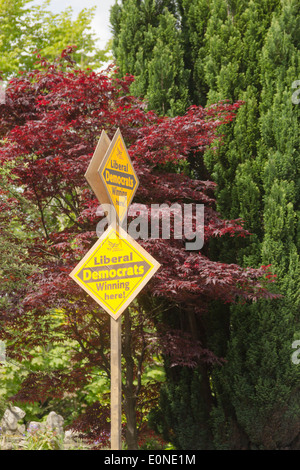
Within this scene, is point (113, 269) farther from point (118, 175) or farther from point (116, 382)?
point (116, 382)

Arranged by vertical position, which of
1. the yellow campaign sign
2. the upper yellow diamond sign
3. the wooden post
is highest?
the upper yellow diamond sign

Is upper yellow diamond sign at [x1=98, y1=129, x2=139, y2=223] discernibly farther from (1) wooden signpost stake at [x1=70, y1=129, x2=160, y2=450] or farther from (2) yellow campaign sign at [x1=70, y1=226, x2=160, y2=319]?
(2) yellow campaign sign at [x1=70, y1=226, x2=160, y2=319]

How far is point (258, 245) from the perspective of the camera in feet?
21.7

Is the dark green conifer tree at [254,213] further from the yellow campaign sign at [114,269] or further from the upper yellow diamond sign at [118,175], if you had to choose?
the yellow campaign sign at [114,269]

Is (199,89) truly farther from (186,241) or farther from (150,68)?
(186,241)

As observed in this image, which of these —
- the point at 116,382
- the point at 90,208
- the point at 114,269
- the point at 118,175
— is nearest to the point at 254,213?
the point at 90,208

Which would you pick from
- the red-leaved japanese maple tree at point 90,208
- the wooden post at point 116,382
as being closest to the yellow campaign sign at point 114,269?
the wooden post at point 116,382

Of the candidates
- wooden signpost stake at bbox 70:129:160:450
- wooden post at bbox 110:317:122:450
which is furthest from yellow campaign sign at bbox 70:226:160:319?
wooden post at bbox 110:317:122:450

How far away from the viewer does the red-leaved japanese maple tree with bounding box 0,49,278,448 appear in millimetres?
5781

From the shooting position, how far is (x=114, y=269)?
3.76 m

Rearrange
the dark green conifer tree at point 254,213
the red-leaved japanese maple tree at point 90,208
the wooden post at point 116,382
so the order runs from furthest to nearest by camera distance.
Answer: the dark green conifer tree at point 254,213 → the red-leaved japanese maple tree at point 90,208 → the wooden post at point 116,382

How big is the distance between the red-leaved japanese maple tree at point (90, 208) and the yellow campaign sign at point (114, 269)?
5.58 feet

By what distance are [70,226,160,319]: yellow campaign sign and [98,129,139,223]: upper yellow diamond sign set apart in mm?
187

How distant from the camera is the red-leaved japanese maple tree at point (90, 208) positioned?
5781 mm
